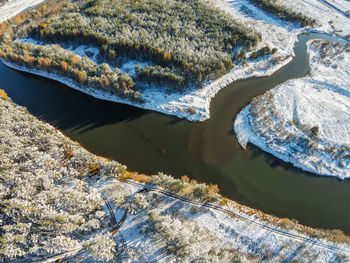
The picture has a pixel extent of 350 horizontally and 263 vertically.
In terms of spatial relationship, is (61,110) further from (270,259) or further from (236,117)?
(270,259)

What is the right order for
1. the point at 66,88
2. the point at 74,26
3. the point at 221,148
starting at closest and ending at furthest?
the point at 221,148, the point at 66,88, the point at 74,26

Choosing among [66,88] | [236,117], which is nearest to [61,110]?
[66,88]

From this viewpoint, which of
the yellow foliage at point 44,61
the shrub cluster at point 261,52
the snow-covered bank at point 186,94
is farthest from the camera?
the shrub cluster at point 261,52

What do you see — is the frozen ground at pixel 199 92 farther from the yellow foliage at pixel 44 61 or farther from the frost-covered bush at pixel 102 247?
the frost-covered bush at pixel 102 247

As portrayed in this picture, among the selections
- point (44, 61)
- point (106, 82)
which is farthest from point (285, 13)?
point (44, 61)

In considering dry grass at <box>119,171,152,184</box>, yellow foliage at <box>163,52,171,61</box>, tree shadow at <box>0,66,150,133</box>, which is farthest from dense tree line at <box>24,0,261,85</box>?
dry grass at <box>119,171,152,184</box>

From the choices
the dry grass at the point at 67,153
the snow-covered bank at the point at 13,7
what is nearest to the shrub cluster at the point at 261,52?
the dry grass at the point at 67,153

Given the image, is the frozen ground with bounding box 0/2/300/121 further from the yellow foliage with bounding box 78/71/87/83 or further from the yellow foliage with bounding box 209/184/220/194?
the yellow foliage with bounding box 209/184/220/194
